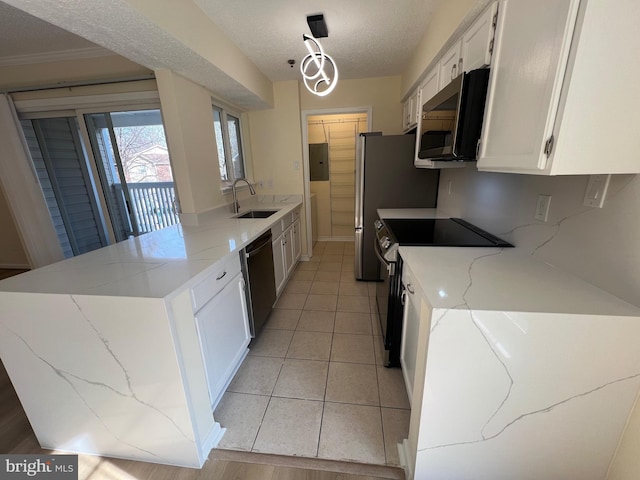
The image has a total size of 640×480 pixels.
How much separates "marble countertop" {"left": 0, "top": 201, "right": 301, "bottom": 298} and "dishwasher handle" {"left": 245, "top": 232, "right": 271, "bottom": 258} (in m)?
0.06

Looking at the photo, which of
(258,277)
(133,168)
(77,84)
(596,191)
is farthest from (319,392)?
(77,84)

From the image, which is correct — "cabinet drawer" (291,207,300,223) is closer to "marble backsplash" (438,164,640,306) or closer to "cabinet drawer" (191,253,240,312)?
"cabinet drawer" (191,253,240,312)

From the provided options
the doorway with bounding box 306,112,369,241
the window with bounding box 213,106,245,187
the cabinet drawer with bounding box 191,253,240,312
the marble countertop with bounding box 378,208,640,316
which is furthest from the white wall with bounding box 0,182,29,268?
the marble countertop with bounding box 378,208,640,316

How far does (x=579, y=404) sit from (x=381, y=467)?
2.81ft

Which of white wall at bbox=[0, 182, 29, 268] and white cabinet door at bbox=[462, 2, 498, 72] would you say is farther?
white wall at bbox=[0, 182, 29, 268]

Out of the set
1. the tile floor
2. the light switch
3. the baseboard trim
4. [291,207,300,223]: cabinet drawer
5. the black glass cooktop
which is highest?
the light switch

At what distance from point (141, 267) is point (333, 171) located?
3.70m

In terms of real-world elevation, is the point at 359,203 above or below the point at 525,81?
below

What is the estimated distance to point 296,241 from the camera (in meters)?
3.46

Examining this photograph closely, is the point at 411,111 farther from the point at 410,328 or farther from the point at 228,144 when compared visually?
the point at 410,328

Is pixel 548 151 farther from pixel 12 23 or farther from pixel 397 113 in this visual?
pixel 12 23

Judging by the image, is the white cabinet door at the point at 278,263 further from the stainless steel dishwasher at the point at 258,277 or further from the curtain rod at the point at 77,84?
the curtain rod at the point at 77,84

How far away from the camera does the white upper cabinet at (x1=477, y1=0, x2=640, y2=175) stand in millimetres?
693

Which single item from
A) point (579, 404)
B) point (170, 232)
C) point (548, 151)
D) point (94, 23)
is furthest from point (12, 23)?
point (579, 404)
